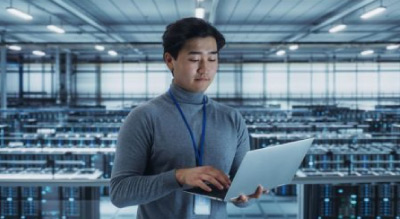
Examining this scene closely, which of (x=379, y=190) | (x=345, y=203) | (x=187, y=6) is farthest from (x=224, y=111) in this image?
Result: (x=187, y=6)

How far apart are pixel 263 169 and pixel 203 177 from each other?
6.2 inches

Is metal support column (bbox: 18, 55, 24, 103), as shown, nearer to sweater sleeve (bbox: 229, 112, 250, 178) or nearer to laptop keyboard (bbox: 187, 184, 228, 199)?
sweater sleeve (bbox: 229, 112, 250, 178)

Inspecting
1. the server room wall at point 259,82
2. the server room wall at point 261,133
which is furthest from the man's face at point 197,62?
the server room wall at point 259,82

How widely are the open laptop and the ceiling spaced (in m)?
6.87

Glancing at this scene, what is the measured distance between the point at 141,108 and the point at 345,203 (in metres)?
2.59

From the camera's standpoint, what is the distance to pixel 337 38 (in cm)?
1752

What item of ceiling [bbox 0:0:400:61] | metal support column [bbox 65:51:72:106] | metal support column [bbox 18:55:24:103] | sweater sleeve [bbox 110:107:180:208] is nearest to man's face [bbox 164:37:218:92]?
sweater sleeve [bbox 110:107:180:208]

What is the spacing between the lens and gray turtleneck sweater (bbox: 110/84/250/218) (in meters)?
1.09

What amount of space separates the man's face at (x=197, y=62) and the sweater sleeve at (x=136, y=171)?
0.14 metres

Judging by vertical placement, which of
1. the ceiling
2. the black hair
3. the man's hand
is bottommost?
the man's hand

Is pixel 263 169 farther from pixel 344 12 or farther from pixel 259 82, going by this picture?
pixel 259 82

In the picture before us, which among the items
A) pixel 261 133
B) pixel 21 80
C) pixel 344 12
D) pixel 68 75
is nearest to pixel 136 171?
pixel 261 133

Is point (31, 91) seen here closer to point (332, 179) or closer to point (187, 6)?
point (187, 6)

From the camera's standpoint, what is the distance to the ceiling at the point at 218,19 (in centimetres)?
998
